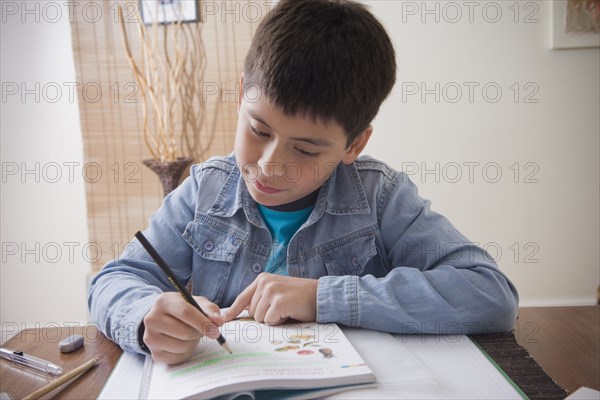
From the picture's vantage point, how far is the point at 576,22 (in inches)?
93.8

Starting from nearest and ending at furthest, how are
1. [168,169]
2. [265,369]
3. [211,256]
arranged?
1. [265,369]
2. [211,256]
3. [168,169]

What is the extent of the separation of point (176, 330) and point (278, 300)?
154mm

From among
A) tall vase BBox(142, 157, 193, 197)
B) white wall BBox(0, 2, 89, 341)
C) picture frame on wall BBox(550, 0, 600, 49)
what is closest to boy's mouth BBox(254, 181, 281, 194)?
tall vase BBox(142, 157, 193, 197)

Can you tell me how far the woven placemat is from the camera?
61 cm

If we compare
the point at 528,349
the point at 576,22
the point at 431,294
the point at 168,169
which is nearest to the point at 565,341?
the point at 528,349

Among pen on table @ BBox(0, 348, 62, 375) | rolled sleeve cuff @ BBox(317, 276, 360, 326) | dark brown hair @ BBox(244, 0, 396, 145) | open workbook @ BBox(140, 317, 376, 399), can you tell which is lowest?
pen on table @ BBox(0, 348, 62, 375)

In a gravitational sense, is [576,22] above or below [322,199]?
above

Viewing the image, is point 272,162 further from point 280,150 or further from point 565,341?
point 565,341

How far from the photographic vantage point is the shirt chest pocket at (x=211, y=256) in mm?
978

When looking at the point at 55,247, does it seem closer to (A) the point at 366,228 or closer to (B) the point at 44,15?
(B) the point at 44,15

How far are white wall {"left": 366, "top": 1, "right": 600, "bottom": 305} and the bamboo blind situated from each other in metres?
0.66

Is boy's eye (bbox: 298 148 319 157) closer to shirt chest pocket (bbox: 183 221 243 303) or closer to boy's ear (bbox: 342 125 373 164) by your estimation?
boy's ear (bbox: 342 125 373 164)

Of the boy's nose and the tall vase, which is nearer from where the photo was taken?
the boy's nose

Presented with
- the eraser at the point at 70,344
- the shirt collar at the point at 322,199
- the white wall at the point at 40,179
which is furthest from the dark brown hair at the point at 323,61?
the white wall at the point at 40,179
